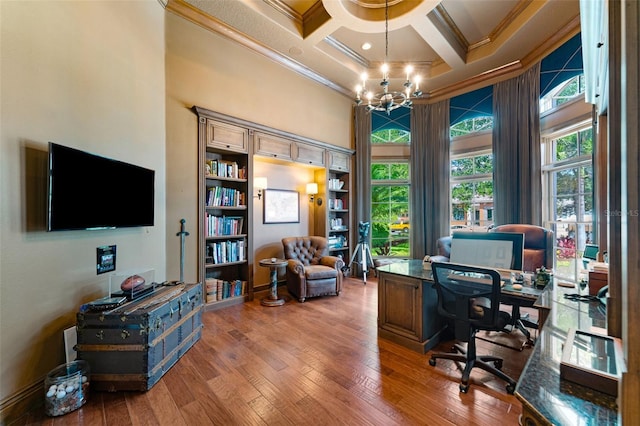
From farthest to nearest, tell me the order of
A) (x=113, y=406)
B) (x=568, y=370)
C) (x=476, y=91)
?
1. (x=476, y=91)
2. (x=113, y=406)
3. (x=568, y=370)

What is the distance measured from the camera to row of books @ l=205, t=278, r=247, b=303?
3662mm

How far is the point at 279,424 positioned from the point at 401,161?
5361mm

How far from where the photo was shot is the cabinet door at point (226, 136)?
3.66m

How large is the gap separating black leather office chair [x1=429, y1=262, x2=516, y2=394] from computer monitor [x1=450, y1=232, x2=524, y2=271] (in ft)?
0.92

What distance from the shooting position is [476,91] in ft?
16.5

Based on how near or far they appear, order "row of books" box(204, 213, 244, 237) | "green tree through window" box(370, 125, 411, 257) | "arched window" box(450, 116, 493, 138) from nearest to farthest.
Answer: "row of books" box(204, 213, 244, 237), "arched window" box(450, 116, 493, 138), "green tree through window" box(370, 125, 411, 257)

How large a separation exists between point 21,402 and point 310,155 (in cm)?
441

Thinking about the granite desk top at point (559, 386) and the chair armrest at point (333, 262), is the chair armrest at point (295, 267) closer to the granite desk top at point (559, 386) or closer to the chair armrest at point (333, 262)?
the chair armrest at point (333, 262)

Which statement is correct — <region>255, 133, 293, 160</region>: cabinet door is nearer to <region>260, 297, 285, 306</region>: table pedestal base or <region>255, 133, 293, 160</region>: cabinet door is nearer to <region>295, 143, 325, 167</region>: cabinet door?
<region>295, 143, 325, 167</region>: cabinet door

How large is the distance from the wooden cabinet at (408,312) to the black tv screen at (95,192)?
8.63 ft

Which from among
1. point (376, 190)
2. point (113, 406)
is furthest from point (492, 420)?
point (376, 190)

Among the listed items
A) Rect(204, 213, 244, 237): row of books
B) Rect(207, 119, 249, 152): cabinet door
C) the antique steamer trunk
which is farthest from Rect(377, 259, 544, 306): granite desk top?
Rect(207, 119, 249, 152): cabinet door

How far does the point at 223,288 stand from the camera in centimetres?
379

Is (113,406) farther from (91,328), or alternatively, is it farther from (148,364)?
(91,328)
